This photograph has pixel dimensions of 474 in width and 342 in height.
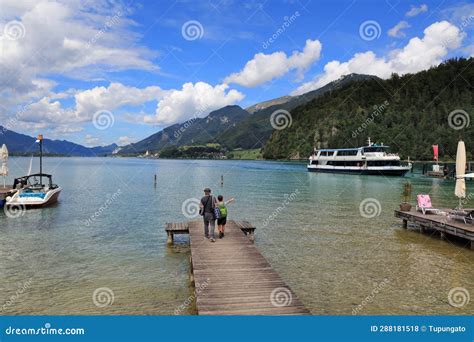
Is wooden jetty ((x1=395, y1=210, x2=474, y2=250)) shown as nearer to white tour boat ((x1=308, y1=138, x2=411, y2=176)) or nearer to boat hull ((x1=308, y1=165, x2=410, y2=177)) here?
boat hull ((x1=308, y1=165, x2=410, y2=177))

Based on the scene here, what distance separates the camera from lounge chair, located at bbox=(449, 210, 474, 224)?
2183cm

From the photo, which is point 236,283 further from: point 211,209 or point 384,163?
point 384,163

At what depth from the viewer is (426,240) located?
2292cm

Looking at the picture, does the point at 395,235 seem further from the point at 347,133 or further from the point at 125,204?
the point at 347,133

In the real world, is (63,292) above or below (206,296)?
below

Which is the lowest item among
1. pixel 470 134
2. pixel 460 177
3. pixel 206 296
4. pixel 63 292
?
pixel 63 292

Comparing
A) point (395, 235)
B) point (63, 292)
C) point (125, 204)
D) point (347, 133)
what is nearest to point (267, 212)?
point (395, 235)

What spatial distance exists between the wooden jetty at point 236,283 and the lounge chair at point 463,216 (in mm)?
13299

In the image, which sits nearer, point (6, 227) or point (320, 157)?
point (6, 227)

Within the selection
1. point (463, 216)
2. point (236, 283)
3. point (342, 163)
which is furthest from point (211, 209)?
point (342, 163)

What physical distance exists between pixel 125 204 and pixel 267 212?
15.7 m

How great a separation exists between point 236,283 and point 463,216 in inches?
676

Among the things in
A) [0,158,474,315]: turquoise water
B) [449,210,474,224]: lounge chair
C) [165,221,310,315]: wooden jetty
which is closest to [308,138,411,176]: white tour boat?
[0,158,474,315]: turquoise water

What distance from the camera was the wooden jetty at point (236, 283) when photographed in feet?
33.0
